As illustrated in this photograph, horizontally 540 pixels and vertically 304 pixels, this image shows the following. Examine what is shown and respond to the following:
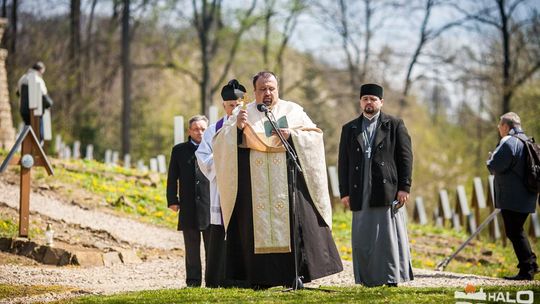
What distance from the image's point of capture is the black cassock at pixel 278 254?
881 centimetres

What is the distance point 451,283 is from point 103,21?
33960mm

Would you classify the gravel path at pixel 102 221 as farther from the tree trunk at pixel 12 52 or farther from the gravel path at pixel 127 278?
the tree trunk at pixel 12 52

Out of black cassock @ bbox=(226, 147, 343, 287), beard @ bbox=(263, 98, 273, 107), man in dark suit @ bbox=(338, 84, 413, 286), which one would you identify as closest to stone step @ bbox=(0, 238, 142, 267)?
black cassock @ bbox=(226, 147, 343, 287)

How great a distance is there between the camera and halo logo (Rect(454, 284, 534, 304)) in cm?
776

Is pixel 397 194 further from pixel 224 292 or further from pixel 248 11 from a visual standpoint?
pixel 248 11

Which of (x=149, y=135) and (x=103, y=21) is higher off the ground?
(x=103, y=21)

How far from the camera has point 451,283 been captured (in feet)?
35.2

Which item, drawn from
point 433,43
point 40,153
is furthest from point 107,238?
point 433,43

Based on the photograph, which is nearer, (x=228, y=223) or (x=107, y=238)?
(x=228, y=223)

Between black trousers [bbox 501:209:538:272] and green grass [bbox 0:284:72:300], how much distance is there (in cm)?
504

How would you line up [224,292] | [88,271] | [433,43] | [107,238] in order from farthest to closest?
[433,43], [107,238], [88,271], [224,292]

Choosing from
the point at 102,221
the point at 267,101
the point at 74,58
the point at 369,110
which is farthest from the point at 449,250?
the point at 74,58

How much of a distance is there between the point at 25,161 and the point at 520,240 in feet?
22.5

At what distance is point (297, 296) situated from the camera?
27.1 feet
